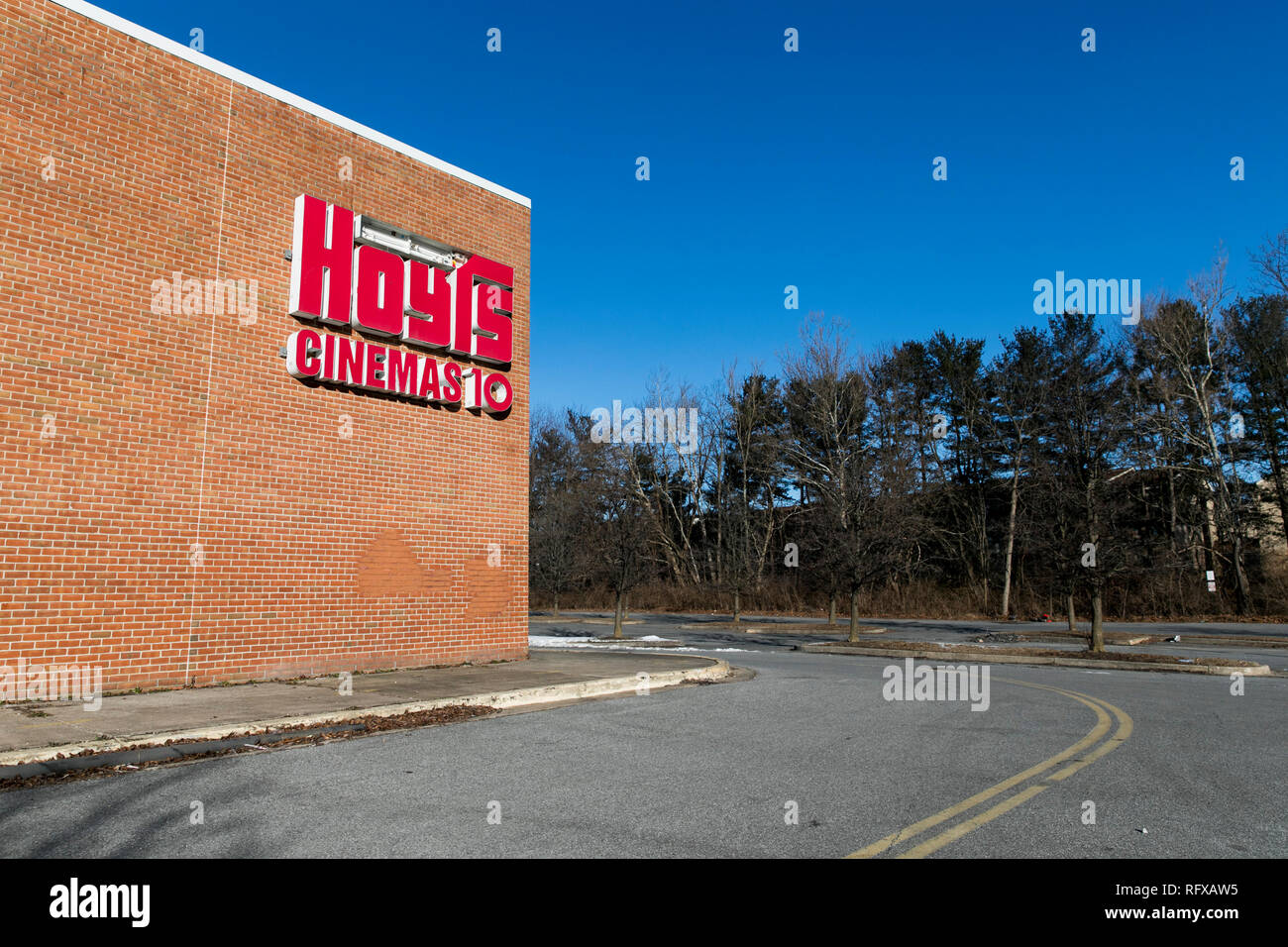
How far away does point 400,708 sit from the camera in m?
10.2

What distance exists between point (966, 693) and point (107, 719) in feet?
36.7

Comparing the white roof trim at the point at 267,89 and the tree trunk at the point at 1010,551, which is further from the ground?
the white roof trim at the point at 267,89

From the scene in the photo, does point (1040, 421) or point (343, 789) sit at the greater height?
point (1040, 421)

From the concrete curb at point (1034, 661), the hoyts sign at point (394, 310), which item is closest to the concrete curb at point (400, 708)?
the hoyts sign at point (394, 310)

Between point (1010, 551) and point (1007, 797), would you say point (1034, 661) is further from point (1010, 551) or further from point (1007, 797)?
point (1010, 551)

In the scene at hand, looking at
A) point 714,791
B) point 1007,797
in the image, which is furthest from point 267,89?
point 1007,797

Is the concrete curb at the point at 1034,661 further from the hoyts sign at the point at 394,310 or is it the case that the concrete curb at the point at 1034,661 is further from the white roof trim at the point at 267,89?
the white roof trim at the point at 267,89

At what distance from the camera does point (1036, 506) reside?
24.2 meters

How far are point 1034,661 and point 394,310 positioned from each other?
50.6ft

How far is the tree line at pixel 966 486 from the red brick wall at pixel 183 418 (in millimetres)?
14767

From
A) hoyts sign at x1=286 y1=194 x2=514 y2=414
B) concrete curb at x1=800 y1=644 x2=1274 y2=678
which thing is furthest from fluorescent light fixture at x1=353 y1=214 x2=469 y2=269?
concrete curb at x1=800 y1=644 x2=1274 y2=678

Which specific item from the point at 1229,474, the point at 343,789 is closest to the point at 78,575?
the point at 343,789

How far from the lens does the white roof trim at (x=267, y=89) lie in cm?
1130
